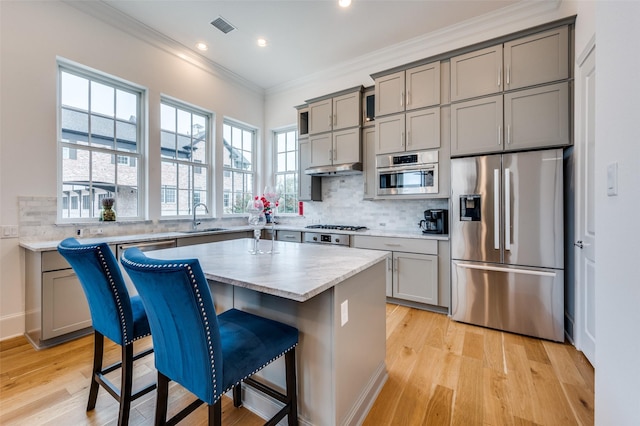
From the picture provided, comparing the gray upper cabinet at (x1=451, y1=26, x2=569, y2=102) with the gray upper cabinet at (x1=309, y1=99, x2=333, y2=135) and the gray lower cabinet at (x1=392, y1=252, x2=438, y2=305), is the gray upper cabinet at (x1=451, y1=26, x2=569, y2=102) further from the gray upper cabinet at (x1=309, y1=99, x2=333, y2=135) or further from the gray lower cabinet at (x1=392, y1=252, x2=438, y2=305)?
the gray lower cabinet at (x1=392, y1=252, x2=438, y2=305)

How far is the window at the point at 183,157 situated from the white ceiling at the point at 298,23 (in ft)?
3.14

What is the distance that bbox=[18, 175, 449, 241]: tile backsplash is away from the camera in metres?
2.68

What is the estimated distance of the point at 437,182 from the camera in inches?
125

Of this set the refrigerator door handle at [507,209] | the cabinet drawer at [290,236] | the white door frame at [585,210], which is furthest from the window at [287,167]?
the white door frame at [585,210]

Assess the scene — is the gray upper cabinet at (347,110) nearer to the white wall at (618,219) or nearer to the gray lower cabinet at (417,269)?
the gray lower cabinet at (417,269)

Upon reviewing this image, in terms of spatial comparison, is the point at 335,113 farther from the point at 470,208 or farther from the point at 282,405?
the point at 282,405

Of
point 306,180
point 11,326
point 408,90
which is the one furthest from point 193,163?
point 408,90

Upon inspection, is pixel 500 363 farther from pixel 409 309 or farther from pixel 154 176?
pixel 154 176

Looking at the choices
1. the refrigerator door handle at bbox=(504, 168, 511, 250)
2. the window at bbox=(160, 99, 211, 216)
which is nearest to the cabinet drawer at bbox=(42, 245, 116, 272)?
the window at bbox=(160, 99, 211, 216)

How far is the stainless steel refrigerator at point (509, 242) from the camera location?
8.05ft

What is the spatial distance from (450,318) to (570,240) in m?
1.36

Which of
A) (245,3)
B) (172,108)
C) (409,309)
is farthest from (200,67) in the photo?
(409,309)

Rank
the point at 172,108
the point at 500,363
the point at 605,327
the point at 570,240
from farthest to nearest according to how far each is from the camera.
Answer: the point at 172,108 → the point at 570,240 → the point at 500,363 → the point at 605,327

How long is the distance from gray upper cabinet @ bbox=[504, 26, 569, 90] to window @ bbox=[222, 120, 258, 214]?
13.3 feet
